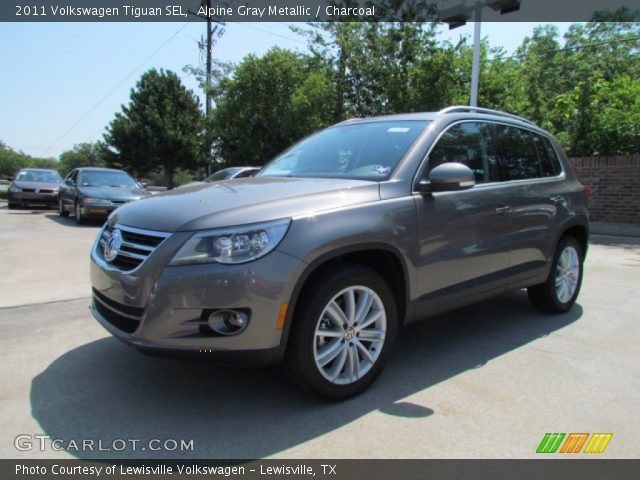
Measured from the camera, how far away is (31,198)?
16.4m

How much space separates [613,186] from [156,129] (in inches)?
1265

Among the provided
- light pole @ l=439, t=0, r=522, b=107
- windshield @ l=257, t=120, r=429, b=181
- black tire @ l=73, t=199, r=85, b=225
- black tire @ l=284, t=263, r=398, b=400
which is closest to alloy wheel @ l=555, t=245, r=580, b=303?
windshield @ l=257, t=120, r=429, b=181

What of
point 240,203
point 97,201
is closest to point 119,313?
point 240,203

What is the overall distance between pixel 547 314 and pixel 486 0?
31.2 ft

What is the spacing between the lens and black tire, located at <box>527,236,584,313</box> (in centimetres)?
475

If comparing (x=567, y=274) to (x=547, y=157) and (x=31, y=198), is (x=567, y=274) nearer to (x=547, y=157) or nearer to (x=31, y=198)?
(x=547, y=157)

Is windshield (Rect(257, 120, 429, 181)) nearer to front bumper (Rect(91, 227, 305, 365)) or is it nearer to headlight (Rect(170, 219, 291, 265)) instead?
headlight (Rect(170, 219, 291, 265))

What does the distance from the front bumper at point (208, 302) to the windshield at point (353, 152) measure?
45.4 inches

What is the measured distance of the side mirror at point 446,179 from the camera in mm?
3260

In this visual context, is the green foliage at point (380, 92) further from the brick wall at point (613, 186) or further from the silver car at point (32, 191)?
the silver car at point (32, 191)

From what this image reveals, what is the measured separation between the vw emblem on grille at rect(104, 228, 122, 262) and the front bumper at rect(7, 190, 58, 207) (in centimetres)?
1532

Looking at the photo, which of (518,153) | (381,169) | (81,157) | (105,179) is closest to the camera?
(381,169)

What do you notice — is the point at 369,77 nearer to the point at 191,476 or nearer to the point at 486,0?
the point at 486,0

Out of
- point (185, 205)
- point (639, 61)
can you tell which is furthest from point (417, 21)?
point (639, 61)
